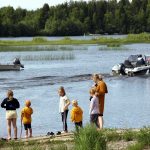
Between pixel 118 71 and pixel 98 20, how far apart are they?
452 ft

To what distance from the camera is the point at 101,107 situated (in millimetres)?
20453

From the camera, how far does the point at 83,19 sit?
191 metres

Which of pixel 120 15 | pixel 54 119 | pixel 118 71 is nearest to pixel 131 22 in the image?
pixel 120 15

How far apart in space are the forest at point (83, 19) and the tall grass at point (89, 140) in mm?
152774

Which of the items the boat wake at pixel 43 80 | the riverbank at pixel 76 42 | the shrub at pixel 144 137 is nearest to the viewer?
the shrub at pixel 144 137

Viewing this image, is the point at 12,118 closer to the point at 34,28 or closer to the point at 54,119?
the point at 54,119

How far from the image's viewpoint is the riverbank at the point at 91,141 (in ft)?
49.0

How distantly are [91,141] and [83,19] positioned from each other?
580 ft

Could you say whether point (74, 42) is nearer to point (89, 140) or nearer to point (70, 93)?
point (70, 93)

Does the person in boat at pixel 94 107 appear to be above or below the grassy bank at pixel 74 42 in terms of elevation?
above

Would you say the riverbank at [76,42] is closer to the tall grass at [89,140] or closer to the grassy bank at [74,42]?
the grassy bank at [74,42]

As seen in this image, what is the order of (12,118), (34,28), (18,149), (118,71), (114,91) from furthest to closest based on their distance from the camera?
(34,28)
(118,71)
(114,91)
(12,118)
(18,149)

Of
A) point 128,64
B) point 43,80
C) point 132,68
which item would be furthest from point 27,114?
point 132,68

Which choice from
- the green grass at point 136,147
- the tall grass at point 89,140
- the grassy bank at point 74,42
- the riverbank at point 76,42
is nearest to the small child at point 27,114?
the tall grass at point 89,140
